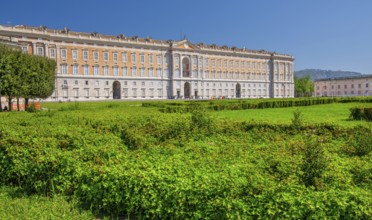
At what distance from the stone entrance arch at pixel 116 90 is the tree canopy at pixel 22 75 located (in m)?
34.6

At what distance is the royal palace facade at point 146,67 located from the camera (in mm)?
57656

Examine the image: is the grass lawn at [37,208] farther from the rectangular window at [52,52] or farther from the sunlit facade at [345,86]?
the sunlit facade at [345,86]

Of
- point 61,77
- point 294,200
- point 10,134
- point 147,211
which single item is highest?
point 61,77

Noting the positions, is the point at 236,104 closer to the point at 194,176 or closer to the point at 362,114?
the point at 362,114

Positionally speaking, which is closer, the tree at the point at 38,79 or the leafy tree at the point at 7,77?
the leafy tree at the point at 7,77

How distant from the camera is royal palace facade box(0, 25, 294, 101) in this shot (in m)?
57.7

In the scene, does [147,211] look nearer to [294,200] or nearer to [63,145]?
[294,200]

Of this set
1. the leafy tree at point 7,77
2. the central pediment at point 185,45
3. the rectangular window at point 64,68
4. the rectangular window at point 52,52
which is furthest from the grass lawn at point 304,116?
the central pediment at point 185,45

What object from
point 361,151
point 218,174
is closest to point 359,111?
point 361,151

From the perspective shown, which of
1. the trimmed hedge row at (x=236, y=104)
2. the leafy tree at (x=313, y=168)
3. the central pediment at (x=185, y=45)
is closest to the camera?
the leafy tree at (x=313, y=168)

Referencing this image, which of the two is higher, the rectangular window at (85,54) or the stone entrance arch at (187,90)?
the rectangular window at (85,54)

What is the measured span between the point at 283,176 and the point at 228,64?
7833 cm

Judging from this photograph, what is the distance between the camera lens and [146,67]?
69.0m

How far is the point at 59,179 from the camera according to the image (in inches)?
211
